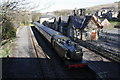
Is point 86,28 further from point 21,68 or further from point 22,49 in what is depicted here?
point 21,68

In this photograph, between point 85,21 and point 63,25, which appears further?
point 63,25

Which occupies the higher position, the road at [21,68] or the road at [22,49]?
the road at [22,49]

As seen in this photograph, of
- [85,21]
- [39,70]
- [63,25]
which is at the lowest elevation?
[39,70]

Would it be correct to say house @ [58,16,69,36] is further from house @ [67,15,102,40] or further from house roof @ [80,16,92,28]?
house roof @ [80,16,92,28]

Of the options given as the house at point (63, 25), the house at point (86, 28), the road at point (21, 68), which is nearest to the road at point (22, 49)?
the road at point (21, 68)

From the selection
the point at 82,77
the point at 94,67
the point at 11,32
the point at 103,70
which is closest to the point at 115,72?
the point at 103,70

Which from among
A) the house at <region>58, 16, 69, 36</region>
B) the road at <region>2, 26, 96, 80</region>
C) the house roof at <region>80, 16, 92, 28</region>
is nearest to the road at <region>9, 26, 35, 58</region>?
the road at <region>2, 26, 96, 80</region>

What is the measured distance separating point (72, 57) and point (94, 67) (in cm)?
305

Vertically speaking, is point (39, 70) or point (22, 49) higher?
point (22, 49)

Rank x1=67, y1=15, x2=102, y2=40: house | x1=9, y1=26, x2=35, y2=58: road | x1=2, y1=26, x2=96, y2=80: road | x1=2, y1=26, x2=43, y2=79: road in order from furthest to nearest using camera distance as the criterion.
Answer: x1=67, y1=15, x2=102, y2=40: house < x1=9, y1=26, x2=35, y2=58: road < x1=2, y1=26, x2=43, y2=79: road < x1=2, y1=26, x2=96, y2=80: road

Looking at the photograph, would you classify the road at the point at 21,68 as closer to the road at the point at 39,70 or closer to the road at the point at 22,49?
the road at the point at 39,70

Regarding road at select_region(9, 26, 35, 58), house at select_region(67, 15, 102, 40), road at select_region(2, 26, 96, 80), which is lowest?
road at select_region(2, 26, 96, 80)

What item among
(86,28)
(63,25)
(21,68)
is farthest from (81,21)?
(21,68)

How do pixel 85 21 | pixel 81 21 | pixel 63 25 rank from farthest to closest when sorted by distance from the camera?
pixel 63 25 → pixel 81 21 → pixel 85 21
